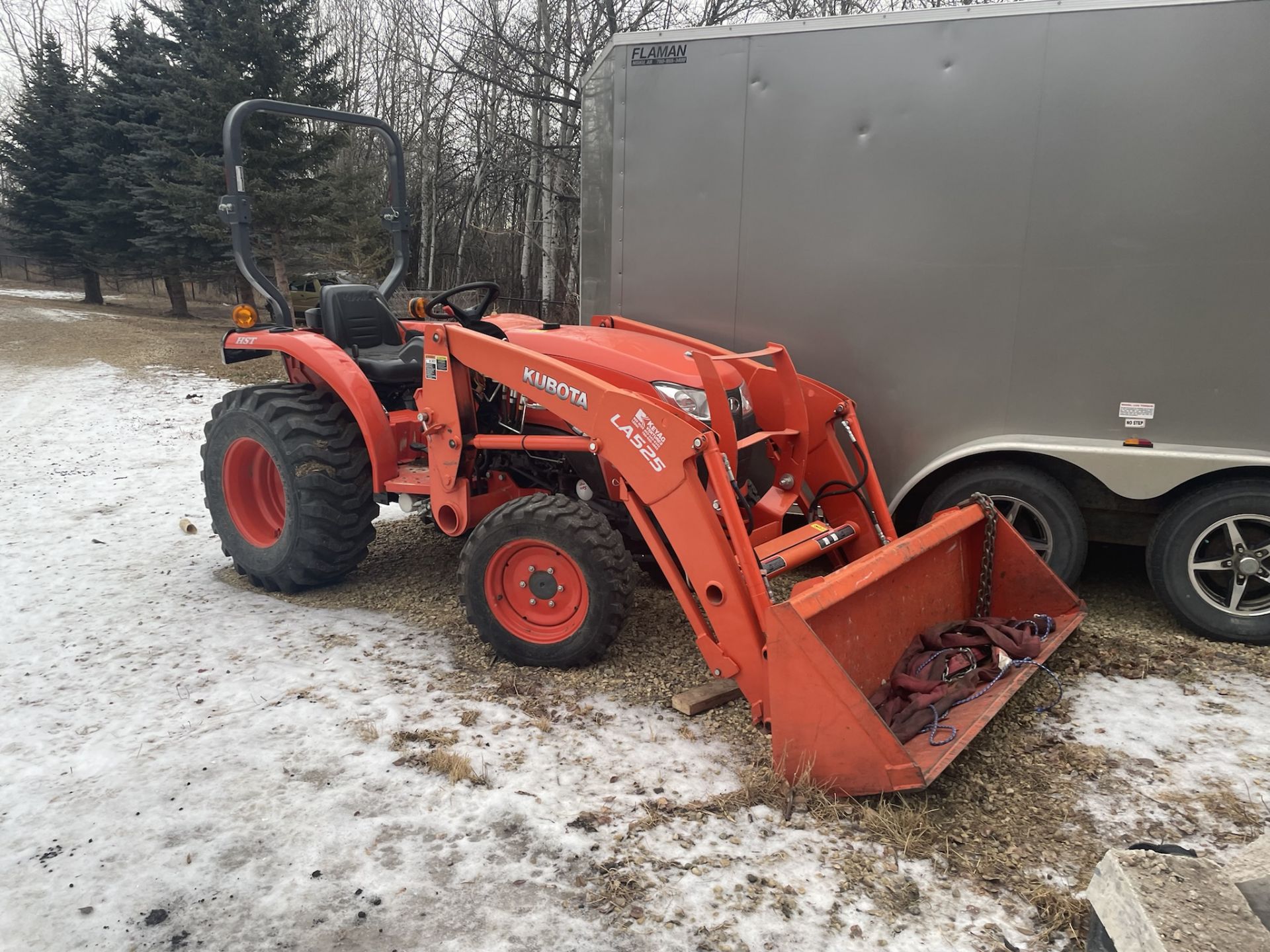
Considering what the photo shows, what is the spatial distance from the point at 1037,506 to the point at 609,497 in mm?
2257

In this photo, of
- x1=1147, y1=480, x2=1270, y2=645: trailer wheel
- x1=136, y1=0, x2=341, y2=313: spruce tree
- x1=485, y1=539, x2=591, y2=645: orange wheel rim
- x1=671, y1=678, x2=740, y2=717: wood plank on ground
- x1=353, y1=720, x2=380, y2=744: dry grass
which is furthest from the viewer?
x1=136, y1=0, x2=341, y2=313: spruce tree

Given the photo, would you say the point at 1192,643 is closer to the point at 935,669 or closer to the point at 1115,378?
the point at 1115,378

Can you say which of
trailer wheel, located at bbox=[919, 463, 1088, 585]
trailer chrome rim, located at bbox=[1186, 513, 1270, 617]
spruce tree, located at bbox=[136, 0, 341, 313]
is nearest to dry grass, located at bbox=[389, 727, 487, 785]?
trailer wheel, located at bbox=[919, 463, 1088, 585]

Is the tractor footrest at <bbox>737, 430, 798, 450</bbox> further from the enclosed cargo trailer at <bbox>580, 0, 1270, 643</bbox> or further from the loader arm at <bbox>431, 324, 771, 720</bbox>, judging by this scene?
the enclosed cargo trailer at <bbox>580, 0, 1270, 643</bbox>

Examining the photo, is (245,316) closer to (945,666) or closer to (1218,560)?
(945,666)

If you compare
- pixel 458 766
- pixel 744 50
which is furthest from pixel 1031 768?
pixel 744 50

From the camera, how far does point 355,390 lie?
173 inches

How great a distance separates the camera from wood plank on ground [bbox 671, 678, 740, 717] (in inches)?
135

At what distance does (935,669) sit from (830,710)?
0.83 meters

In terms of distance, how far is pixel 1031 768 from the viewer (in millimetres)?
3061

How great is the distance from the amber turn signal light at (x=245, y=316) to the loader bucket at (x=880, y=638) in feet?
10.9

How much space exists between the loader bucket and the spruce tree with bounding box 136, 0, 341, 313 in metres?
16.7

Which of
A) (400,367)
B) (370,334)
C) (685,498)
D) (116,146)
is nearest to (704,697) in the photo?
(685,498)

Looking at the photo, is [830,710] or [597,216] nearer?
[830,710]
